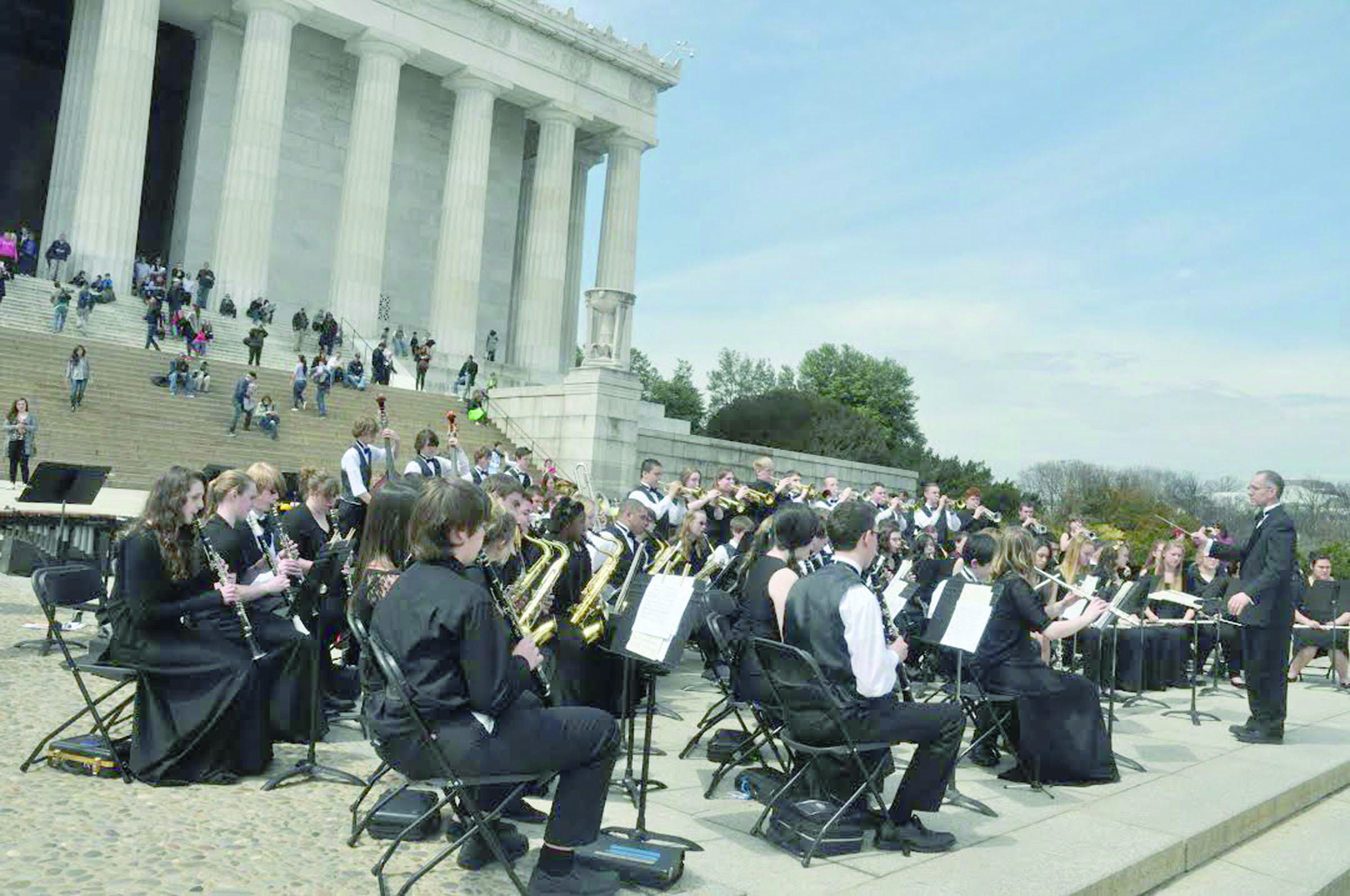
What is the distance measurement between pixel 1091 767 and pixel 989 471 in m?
50.4

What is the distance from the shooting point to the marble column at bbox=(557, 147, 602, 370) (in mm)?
49625

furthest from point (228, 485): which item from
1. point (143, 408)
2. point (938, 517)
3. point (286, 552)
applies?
point (143, 408)

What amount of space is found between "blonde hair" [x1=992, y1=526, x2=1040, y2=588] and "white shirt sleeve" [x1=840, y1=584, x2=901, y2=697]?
2.35 m

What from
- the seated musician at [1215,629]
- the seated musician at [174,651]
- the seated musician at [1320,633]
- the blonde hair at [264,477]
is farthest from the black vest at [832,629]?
the seated musician at [1320,633]

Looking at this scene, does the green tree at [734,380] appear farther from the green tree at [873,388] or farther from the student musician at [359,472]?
the student musician at [359,472]

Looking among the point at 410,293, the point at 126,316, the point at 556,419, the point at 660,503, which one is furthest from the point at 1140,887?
the point at 410,293

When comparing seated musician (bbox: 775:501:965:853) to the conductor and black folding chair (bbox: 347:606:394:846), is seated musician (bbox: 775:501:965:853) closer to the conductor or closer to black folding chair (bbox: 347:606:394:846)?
black folding chair (bbox: 347:606:394:846)

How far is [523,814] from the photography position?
540 cm

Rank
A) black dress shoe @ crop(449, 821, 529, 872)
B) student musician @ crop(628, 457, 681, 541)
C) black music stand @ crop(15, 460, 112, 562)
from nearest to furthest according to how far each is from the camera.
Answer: black dress shoe @ crop(449, 821, 529, 872) → black music stand @ crop(15, 460, 112, 562) → student musician @ crop(628, 457, 681, 541)

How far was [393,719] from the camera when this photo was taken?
4277mm

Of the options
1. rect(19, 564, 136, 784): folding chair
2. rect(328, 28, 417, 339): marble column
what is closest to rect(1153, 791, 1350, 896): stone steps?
rect(19, 564, 136, 784): folding chair

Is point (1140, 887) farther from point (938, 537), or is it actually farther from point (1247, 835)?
point (938, 537)

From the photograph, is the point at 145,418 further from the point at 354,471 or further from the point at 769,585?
the point at 769,585

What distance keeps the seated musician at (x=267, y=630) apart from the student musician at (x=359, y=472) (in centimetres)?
366
